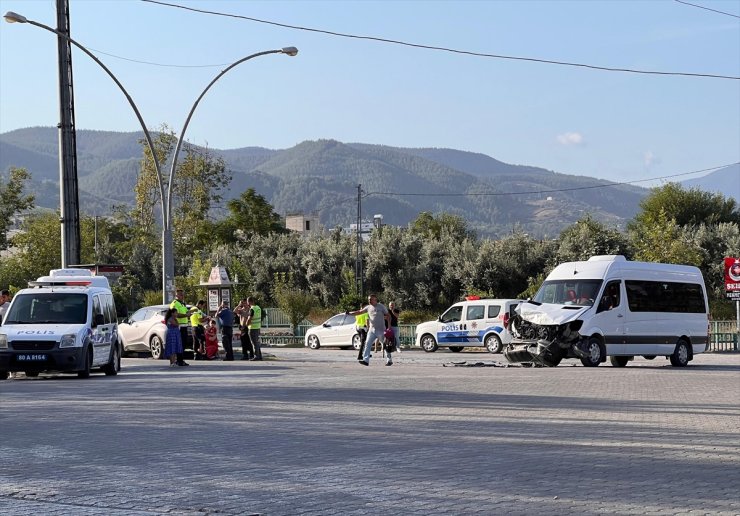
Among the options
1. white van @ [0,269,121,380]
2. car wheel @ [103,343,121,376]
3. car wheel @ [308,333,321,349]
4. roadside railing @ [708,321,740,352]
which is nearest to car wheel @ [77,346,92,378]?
white van @ [0,269,121,380]

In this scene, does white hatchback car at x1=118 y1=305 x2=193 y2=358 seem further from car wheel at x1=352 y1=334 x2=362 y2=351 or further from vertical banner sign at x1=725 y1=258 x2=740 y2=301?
vertical banner sign at x1=725 y1=258 x2=740 y2=301

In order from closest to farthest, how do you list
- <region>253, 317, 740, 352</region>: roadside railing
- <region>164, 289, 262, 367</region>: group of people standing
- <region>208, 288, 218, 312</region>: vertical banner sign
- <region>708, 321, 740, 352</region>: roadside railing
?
<region>164, 289, 262, 367</region>: group of people standing, <region>208, 288, 218, 312</region>: vertical banner sign, <region>708, 321, 740, 352</region>: roadside railing, <region>253, 317, 740, 352</region>: roadside railing

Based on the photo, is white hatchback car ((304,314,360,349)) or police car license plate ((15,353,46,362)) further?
white hatchback car ((304,314,360,349))

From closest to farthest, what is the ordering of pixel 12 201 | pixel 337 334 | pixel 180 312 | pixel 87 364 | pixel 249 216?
pixel 87 364 → pixel 180 312 → pixel 337 334 → pixel 12 201 → pixel 249 216

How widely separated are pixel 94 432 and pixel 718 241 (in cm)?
6144

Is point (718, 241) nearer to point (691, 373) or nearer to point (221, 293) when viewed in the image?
point (221, 293)

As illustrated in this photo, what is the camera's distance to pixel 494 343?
40.1 meters

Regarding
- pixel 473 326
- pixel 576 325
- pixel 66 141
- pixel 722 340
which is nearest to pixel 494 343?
pixel 473 326

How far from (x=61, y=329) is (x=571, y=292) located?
12.6 meters

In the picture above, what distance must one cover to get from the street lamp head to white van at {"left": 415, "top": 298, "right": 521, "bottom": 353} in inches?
701

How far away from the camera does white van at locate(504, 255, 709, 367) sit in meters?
28.8

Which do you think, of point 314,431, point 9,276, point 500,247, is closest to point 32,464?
point 314,431

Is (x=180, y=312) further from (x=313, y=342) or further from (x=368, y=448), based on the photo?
(x=368, y=448)

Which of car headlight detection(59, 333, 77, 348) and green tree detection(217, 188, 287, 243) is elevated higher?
green tree detection(217, 188, 287, 243)
